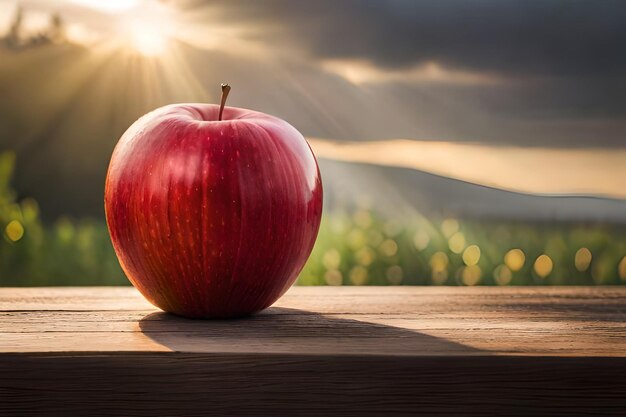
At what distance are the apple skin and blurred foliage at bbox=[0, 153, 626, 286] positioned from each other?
129cm

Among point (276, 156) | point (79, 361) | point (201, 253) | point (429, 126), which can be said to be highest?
point (429, 126)

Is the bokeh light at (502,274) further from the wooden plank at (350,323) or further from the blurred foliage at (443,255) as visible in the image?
the wooden plank at (350,323)

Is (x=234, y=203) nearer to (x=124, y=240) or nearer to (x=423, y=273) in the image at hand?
(x=124, y=240)

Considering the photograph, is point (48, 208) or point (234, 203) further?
point (48, 208)

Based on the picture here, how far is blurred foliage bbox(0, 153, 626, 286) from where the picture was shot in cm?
226

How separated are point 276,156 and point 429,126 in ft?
4.86

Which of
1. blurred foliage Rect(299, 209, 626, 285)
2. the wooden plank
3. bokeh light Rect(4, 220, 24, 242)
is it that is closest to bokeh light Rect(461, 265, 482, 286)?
blurred foliage Rect(299, 209, 626, 285)

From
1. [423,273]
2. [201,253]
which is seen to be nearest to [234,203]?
[201,253]

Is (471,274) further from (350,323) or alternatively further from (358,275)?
(350,323)

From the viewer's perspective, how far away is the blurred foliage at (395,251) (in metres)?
2.26

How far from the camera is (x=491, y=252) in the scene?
7.63 feet

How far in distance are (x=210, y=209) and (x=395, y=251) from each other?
146 centimetres

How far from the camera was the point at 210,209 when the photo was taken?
0.94 m

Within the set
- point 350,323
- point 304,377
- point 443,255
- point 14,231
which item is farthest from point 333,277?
point 304,377
